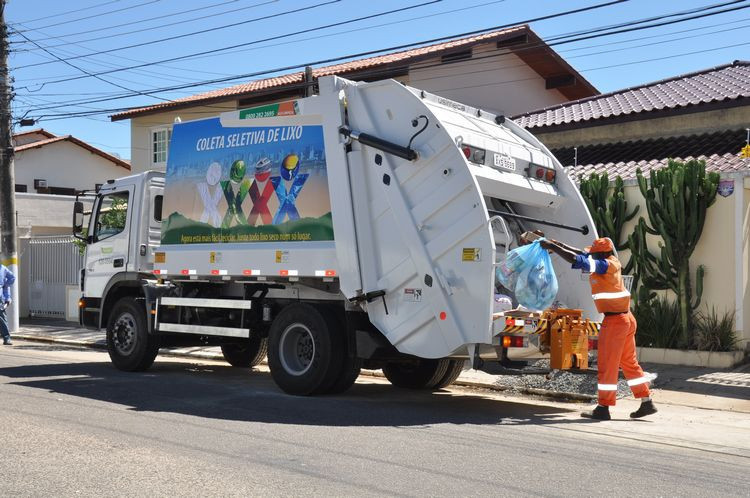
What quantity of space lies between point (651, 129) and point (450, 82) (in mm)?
9687

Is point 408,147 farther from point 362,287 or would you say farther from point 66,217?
point 66,217

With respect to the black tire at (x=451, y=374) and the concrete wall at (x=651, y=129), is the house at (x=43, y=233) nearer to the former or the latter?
the concrete wall at (x=651, y=129)

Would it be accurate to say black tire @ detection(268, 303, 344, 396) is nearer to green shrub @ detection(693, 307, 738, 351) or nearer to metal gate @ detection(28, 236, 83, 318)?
green shrub @ detection(693, 307, 738, 351)

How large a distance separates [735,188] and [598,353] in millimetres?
4433

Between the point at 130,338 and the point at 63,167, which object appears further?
the point at 63,167

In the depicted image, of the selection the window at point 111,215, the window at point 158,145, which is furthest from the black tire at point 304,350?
the window at point 158,145

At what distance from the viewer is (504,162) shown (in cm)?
926

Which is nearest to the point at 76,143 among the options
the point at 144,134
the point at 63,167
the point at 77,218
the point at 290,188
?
the point at 63,167

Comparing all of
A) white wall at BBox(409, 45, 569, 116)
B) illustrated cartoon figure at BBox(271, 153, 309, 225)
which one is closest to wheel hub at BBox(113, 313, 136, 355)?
illustrated cartoon figure at BBox(271, 153, 309, 225)

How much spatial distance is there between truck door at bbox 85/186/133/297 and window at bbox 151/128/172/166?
16158 millimetres

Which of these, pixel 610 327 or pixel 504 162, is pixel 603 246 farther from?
pixel 504 162

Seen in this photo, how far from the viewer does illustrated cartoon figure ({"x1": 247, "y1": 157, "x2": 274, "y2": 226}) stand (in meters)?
10.1

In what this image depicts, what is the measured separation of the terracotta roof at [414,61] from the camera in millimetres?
23734

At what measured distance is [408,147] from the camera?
29.0 feet
